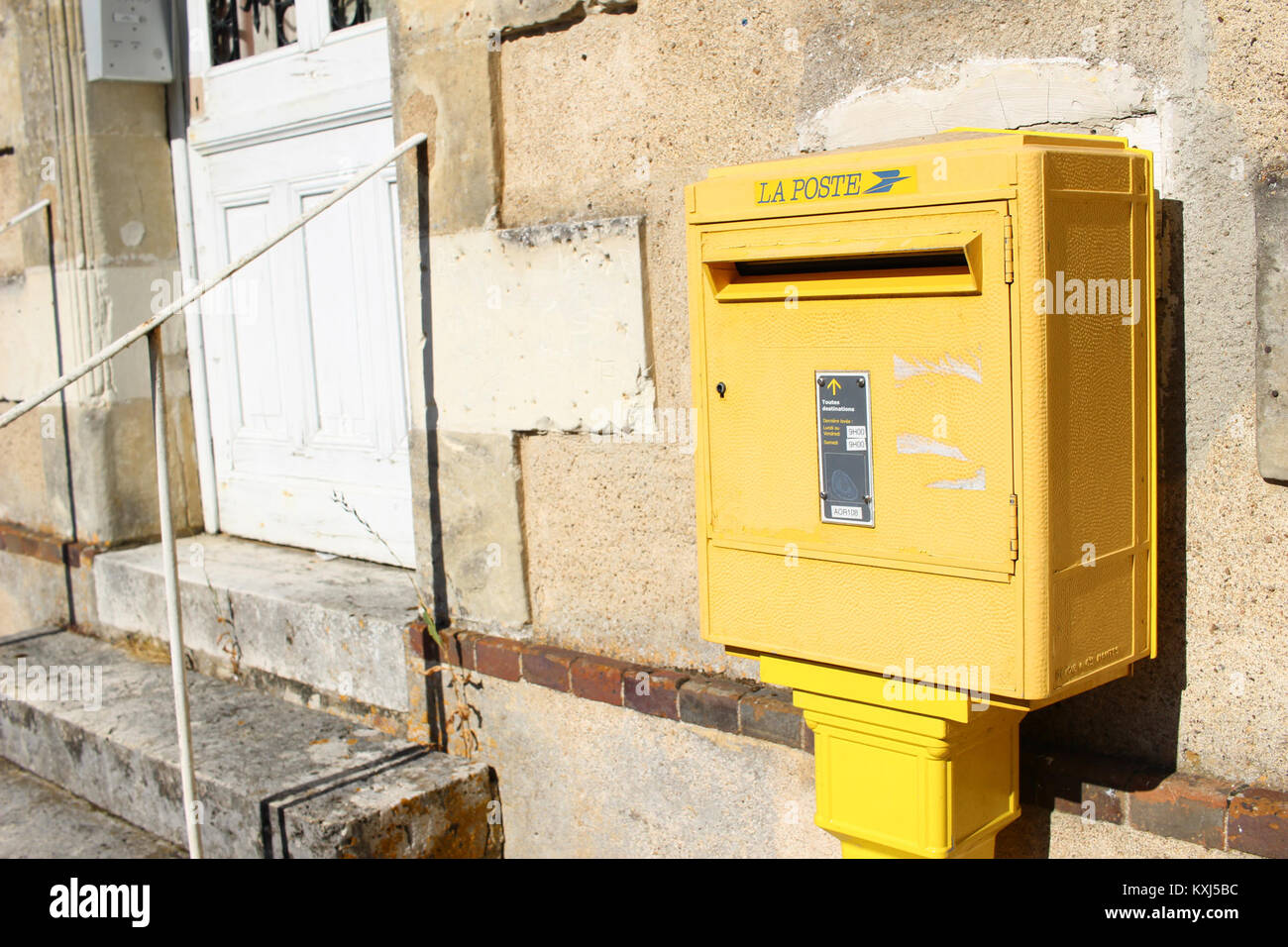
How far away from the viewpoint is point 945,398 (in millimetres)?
2049

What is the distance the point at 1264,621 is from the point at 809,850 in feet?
3.72

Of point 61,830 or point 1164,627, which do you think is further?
point 61,830

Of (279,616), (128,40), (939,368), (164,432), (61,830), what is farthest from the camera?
(128,40)

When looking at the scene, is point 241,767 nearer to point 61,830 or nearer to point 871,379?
point 61,830

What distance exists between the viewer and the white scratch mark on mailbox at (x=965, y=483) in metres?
2.03

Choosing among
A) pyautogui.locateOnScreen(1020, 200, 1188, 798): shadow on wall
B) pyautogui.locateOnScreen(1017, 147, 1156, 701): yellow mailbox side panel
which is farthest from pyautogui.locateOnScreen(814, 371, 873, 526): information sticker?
pyautogui.locateOnScreen(1020, 200, 1188, 798): shadow on wall

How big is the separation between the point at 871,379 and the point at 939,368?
13 centimetres

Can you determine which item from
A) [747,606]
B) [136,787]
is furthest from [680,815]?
[136,787]

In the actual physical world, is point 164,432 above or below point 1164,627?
above

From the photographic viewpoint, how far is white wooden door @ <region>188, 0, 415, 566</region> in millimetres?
4145

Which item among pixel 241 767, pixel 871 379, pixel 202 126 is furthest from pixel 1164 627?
pixel 202 126

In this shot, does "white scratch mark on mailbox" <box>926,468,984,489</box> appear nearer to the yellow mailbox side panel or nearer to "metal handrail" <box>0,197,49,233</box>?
the yellow mailbox side panel

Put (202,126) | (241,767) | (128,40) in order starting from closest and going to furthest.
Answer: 1. (241,767)
2. (128,40)
3. (202,126)

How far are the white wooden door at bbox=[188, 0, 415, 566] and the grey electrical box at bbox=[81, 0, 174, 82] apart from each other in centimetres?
12
